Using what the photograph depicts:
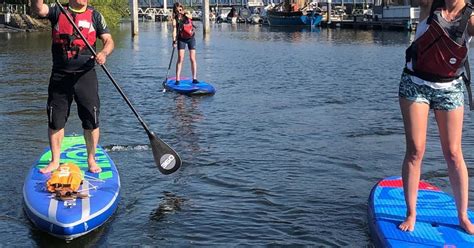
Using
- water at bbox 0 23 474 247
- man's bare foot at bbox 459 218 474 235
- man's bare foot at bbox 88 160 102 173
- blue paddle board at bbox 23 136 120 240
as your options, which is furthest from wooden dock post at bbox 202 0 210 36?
man's bare foot at bbox 459 218 474 235

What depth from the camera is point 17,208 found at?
19.0 feet

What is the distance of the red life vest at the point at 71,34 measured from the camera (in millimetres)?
5934

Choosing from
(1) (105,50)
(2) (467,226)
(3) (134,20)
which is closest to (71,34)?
→ (1) (105,50)

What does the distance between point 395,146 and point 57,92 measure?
4991 mm

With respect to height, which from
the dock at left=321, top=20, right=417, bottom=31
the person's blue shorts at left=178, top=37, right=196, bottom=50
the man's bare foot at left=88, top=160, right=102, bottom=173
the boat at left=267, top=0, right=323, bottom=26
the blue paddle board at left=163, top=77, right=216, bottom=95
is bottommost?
the man's bare foot at left=88, top=160, right=102, bottom=173

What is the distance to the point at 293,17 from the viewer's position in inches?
2844

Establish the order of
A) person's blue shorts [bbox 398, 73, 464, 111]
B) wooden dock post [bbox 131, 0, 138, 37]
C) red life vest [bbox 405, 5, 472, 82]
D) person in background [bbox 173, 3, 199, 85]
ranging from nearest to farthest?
red life vest [bbox 405, 5, 472, 82]
person's blue shorts [bbox 398, 73, 464, 111]
person in background [bbox 173, 3, 199, 85]
wooden dock post [bbox 131, 0, 138, 37]

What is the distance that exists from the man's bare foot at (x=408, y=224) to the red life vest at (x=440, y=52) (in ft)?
3.61

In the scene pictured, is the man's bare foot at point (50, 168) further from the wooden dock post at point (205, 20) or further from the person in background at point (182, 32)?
the wooden dock post at point (205, 20)

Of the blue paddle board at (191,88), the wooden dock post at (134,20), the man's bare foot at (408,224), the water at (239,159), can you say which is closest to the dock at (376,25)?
the wooden dock post at (134,20)

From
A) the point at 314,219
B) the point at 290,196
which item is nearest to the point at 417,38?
the point at 314,219

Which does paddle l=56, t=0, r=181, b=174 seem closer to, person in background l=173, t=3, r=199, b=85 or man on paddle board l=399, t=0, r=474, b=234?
man on paddle board l=399, t=0, r=474, b=234

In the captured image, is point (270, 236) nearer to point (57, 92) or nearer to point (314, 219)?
point (314, 219)

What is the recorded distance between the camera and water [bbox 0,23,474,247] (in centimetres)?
538
